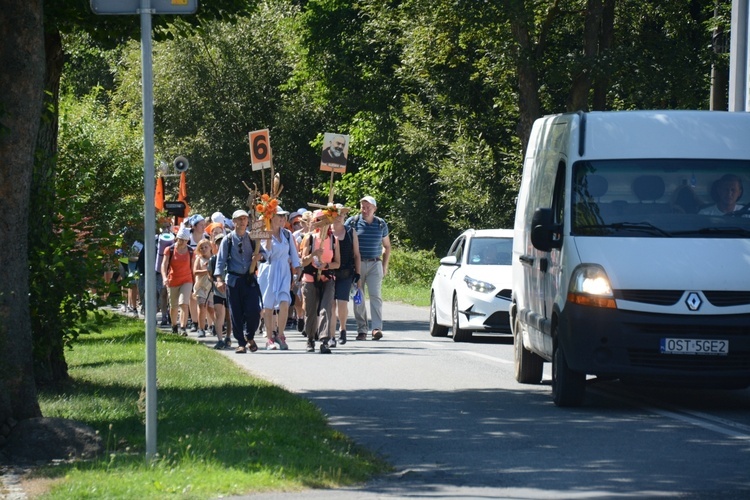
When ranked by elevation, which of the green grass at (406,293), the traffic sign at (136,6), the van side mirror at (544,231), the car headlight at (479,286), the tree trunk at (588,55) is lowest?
the green grass at (406,293)

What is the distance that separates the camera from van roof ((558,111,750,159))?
12.4 metres

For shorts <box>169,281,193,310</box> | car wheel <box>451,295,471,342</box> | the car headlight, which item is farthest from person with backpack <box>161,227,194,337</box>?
the car headlight

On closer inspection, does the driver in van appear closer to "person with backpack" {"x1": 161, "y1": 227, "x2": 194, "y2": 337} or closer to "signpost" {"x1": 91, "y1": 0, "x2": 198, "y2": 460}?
"signpost" {"x1": 91, "y1": 0, "x2": 198, "y2": 460}

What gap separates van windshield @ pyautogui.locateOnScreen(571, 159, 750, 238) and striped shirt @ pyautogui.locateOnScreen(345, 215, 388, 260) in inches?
362

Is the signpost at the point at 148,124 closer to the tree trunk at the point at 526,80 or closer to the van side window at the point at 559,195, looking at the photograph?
the van side window at the point at 559,195

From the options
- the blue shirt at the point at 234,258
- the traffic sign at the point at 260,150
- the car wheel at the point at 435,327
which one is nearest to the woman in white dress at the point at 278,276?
the blue shirt at the point at 234,258

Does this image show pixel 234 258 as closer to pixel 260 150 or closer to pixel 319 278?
pixel 319 278

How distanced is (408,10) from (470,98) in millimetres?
7286

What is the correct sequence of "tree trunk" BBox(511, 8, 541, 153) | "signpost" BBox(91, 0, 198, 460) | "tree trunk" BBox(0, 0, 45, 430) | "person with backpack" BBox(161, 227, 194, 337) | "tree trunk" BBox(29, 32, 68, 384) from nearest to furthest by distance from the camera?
"signpost" BBox(91, 0, 198, 460) → "tree trunk" BBox(0, 0, 45, 430) → "tree trunk" BBox(29, 32, 68, 384) → "person with backpack" BBox(161, 227, 194, 337) → "tree trunk" BBox(511, 8, 541, 153)

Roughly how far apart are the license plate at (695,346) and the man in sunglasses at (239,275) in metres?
8.50

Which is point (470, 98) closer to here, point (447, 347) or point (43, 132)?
point (447, 347)

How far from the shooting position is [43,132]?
13609 millimetres

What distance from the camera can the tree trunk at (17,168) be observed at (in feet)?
33.6

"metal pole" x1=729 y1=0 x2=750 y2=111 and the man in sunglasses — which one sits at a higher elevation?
"metal pole" x1=729 y1=0 x2=750 y2=111
